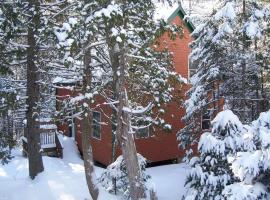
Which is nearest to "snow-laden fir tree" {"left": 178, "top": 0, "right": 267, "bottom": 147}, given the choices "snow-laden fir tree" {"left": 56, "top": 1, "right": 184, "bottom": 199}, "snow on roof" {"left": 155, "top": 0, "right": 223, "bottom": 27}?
"snow on roof" {"left": 155, "top": 0, "right": 223, "bottom": 27}

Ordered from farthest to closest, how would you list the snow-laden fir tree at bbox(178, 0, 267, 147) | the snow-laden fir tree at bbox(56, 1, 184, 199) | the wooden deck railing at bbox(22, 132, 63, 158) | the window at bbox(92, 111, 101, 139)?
the wooden deck railing at bbox(22, 132, 63, 158) → the window at bbox(92, 111, 101, 139) → the snow-laden fir tree at bbox(178, 0, 267, 147) → the snow-laden fir tree at bbox(56, 1, 184, 199)

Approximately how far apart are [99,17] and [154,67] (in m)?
4.38

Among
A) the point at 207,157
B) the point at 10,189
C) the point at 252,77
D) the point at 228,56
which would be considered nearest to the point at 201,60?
the point at 228,56

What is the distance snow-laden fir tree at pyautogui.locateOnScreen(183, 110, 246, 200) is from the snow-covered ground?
457 cm

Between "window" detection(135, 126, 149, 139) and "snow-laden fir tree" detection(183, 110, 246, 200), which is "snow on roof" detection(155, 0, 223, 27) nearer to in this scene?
"snow-laden fir tree" detection(183, 110, 246, 200)

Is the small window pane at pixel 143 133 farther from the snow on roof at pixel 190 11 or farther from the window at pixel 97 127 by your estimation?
the snow on roof at pixel 190 11

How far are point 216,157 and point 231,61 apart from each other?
5.11m

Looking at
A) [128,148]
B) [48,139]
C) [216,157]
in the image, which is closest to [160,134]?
[48,139]

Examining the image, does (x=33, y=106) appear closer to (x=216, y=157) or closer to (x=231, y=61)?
(x=231, y=61)

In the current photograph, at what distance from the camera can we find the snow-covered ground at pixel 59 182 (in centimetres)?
1357

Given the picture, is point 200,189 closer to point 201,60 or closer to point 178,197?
point 178,197

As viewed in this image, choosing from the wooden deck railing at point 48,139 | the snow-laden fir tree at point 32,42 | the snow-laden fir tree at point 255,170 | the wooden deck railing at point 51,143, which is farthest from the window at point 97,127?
the snow-laden fir tree at point 255,170

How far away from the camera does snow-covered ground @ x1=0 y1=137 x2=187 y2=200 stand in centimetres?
1357

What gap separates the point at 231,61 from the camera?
13.1 metres
